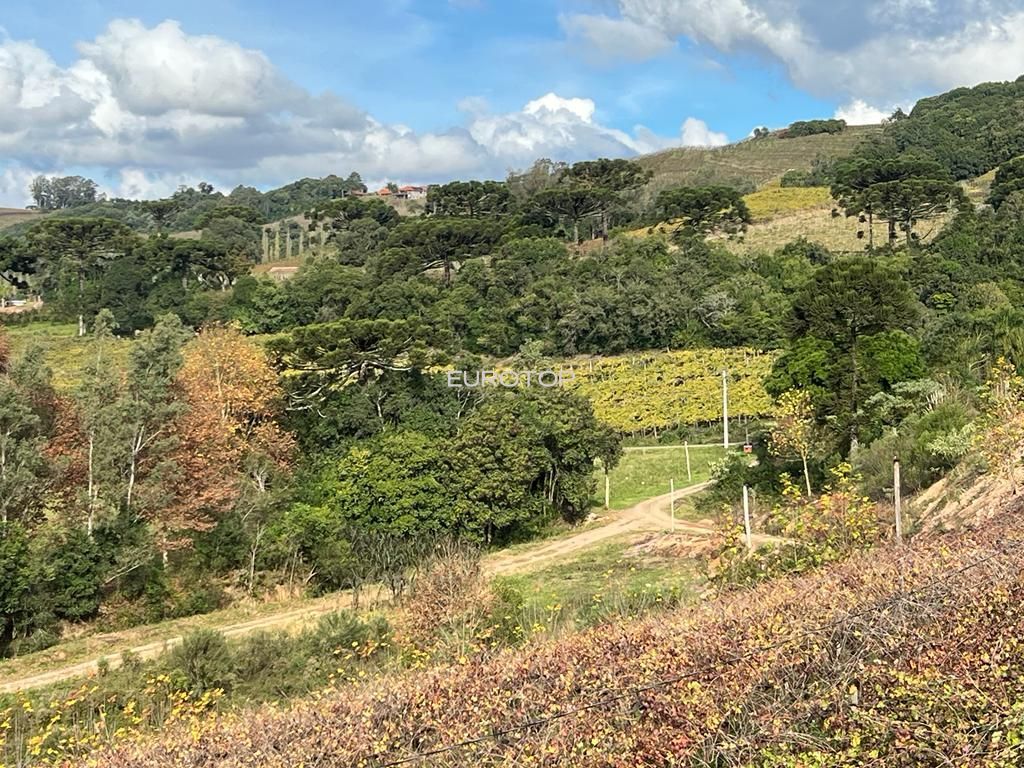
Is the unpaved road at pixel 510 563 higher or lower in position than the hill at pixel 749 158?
lower

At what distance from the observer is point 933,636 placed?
4652 mm

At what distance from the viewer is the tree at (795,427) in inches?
709

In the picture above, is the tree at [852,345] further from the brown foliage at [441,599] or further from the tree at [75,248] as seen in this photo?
the tree at [75,248]

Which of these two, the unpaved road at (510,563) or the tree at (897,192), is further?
the tree at (897,192)

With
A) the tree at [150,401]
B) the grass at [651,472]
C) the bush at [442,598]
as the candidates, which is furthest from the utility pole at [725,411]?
the bush at [442,598]

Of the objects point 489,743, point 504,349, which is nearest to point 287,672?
point 489,743

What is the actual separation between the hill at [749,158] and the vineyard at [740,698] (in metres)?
67.7

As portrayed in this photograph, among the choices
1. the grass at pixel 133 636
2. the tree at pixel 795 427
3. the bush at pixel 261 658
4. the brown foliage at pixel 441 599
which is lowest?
the grass at pixel 133 636

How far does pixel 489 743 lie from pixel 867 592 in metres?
2.83

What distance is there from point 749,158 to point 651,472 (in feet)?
222

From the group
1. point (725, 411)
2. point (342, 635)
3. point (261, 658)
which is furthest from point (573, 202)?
point (261, 658)

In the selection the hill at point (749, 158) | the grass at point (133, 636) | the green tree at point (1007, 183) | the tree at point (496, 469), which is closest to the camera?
the grass at point (133, 636)

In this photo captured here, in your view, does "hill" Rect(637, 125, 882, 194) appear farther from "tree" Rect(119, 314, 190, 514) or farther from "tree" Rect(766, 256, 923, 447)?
"tree" Rect(119, 314, 190, 514)

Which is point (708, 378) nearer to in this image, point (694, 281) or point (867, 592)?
point (694, 281)
